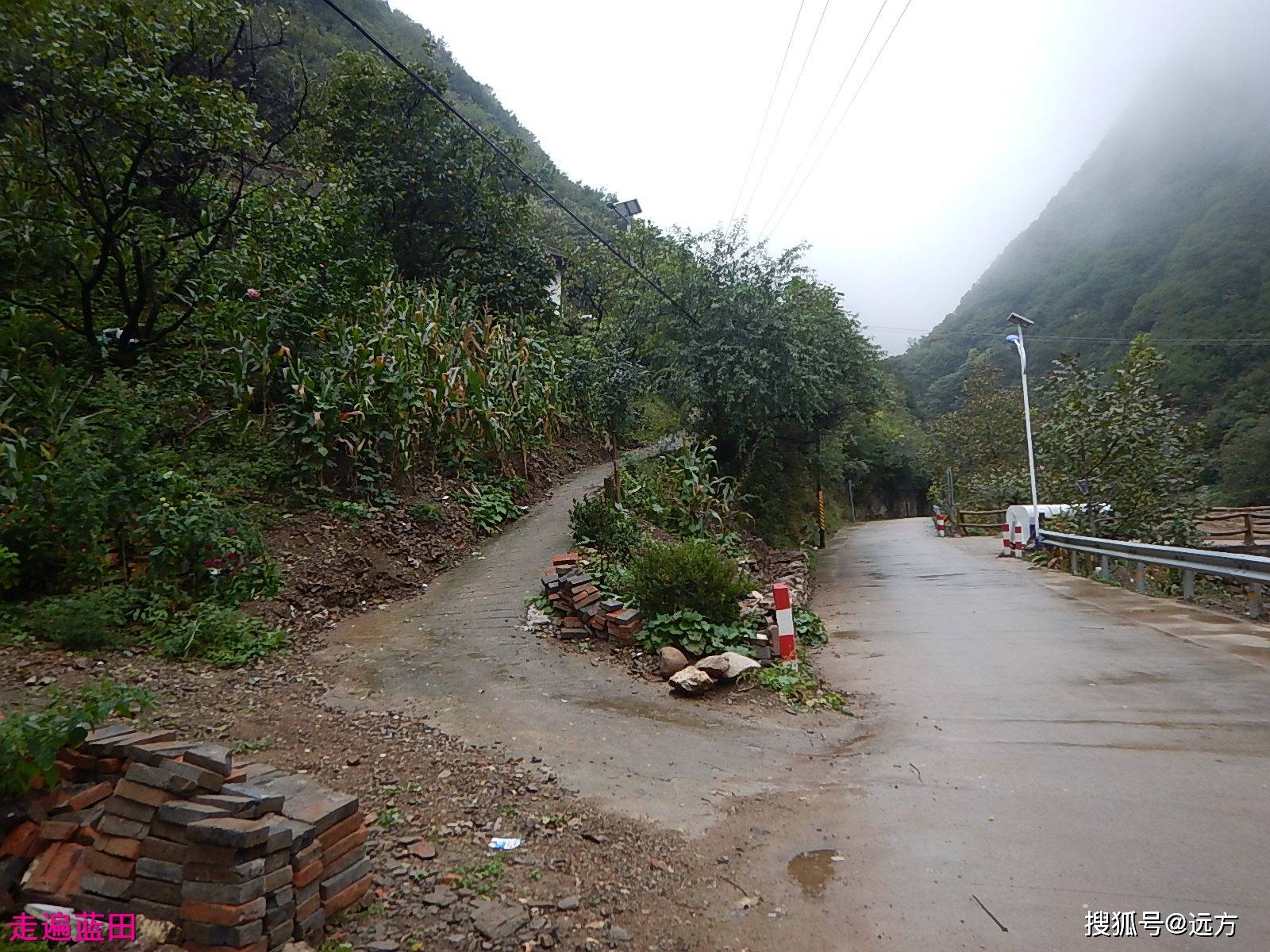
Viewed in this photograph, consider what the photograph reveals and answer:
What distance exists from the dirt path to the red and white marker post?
115 cm

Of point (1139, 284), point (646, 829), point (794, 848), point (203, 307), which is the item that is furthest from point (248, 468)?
point (1139, 284)

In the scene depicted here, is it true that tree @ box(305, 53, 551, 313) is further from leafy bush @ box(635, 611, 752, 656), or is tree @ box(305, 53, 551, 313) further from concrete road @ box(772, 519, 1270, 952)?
concrete road @ box(772, 519, 1270, 952)

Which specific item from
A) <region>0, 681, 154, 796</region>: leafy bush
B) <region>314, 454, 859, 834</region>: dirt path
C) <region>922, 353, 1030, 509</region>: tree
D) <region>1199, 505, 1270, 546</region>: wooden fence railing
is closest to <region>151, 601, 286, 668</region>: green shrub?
<region>314, 454, 859, 834</region>: dirt path

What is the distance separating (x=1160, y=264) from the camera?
150 feet

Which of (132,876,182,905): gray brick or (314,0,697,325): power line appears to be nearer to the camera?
(132,876,182,905): gray brick

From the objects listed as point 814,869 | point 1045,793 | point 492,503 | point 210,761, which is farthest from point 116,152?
point 1045,793

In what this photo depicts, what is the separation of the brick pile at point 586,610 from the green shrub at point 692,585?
11.6 inches

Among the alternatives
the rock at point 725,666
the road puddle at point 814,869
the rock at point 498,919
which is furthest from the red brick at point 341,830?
the rock at point 725,666

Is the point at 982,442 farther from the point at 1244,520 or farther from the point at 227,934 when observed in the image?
the point at 227,934

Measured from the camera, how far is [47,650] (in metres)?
5.75

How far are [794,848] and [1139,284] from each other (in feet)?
176

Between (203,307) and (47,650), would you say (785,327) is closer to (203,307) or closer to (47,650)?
(203,307)

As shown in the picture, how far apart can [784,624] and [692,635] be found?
3.04ft

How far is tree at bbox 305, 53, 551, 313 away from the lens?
1688 centimetres
